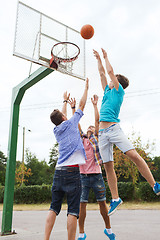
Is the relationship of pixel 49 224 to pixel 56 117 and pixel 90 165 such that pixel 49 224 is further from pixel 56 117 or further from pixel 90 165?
pixel 56 117

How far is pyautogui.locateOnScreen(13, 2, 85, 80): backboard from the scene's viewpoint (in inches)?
198

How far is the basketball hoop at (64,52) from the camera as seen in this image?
530cm

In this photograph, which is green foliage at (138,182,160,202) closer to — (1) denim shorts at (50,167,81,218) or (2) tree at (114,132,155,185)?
(2) tree at (114,132,155,185)

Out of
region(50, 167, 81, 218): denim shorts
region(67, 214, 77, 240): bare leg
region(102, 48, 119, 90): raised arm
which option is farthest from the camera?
region(102, 48, 119, 90): raised arm

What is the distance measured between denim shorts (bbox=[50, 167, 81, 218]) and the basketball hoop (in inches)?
108

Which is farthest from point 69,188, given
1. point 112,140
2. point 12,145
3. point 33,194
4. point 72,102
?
point 33,194

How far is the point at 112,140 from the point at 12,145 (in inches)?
116

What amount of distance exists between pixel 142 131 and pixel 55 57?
1437 cm

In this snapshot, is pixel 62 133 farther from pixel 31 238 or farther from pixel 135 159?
pixel 31 238

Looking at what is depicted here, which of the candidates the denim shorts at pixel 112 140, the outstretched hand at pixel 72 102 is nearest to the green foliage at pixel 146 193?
the outstretched hand at pixel 72 102

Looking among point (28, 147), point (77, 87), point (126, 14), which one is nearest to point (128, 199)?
point (77, 87)

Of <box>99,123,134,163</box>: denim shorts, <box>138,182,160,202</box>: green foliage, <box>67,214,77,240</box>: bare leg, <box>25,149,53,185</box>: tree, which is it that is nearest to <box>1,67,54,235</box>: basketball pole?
<box>99,123,134,163</box>: denim shorts

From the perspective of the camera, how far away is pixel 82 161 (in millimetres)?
3549

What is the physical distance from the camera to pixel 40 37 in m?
5.54
